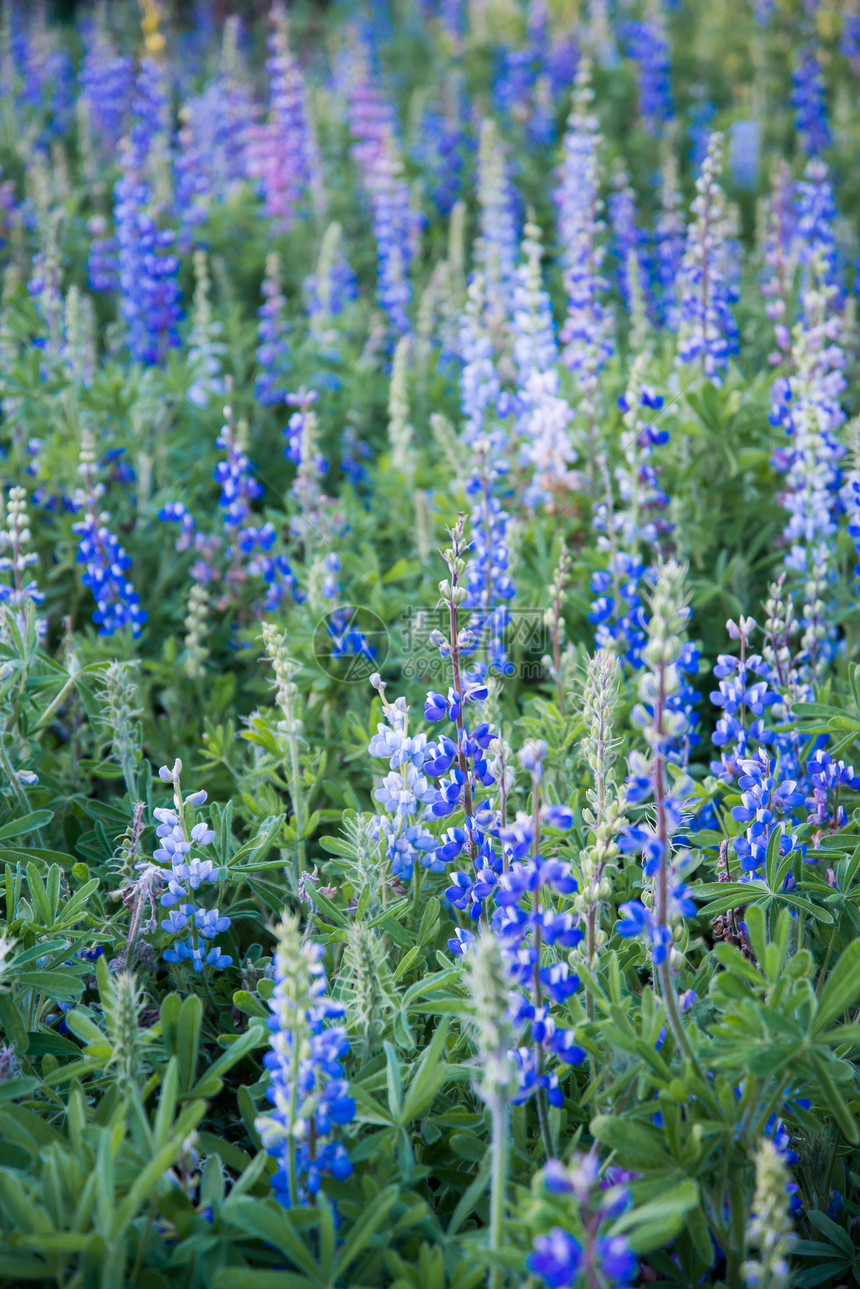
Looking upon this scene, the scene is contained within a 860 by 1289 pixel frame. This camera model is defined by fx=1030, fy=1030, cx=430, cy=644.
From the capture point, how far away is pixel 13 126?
6898 mm

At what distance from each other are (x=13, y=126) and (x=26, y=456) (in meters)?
4.31

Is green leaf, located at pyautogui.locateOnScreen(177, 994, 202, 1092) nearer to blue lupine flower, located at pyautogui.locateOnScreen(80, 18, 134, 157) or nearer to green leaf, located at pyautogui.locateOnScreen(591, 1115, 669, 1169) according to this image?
green leaf, located at pyautogui.locateOnScreen(591, 1115, 669, 1169)

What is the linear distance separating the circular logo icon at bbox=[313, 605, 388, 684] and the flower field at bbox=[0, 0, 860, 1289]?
1cm

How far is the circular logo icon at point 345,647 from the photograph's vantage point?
2898mm

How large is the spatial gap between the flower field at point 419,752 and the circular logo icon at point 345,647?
0.01m

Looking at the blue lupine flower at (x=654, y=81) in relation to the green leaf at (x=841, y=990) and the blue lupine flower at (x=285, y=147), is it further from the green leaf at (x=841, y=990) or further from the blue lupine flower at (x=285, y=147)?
the green leaf at (x=841, y=990)

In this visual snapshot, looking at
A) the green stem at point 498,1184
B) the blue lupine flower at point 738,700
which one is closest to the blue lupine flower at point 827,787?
the blue lupine flower at point 738,700

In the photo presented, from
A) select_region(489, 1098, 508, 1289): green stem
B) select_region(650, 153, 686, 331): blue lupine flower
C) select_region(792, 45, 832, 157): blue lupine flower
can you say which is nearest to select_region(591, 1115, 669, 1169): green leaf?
select_region(489, 1098, 508, 1289): green stem

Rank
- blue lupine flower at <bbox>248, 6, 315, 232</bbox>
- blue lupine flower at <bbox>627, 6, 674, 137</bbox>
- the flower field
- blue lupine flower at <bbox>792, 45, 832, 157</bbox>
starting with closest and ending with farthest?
the flower field → blue lupine flower at <bbox>248, 6, 315, 232</bbox> → blue lupine flower at <bbox>792, 45, 832, 157</bbox> → blue lupine flower at <bbox>627, 6, 674, 137</bbox>

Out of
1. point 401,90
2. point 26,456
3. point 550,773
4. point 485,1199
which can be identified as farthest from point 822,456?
point 401,90

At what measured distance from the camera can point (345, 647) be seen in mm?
2887

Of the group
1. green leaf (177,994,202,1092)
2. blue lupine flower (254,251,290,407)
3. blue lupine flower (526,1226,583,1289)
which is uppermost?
blue lupine flower (254,251,290,407)

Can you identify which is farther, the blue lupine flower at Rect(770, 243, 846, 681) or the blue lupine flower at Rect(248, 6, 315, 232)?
the blue lupine flower at Rect(248, 6, 315, 232)

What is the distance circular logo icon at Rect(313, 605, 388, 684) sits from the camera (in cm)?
290
